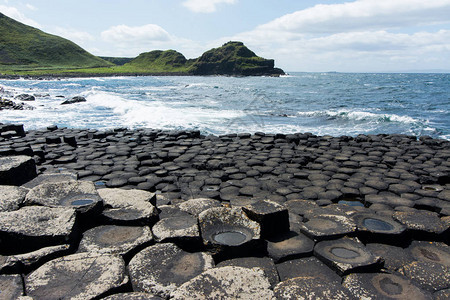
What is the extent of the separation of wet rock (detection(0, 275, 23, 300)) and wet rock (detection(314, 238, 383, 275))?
263 cm

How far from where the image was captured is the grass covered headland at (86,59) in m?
93.7

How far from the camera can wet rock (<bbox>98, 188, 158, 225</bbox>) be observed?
11.7ft

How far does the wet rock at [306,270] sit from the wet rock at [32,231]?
6.92ft

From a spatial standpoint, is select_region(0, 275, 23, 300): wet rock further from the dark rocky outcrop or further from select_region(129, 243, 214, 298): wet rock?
the dark rocky outcrop

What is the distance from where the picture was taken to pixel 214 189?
593cm

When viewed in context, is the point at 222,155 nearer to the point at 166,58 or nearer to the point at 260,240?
the point at 260,240

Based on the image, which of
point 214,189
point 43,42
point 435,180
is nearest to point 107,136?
point 214,189

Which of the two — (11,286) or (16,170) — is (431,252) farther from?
(16,170)

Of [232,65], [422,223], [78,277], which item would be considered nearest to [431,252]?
[422,223]

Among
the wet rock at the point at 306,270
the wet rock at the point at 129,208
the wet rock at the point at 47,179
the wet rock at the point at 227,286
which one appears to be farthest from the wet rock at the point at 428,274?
the wet rock at the point at 47,179

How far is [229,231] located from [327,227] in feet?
3.64

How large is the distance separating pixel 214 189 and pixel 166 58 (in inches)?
5780

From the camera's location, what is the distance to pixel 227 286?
7.99ft

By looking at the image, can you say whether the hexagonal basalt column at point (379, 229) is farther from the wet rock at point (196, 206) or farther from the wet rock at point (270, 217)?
the wet rock at point (196, 206)
